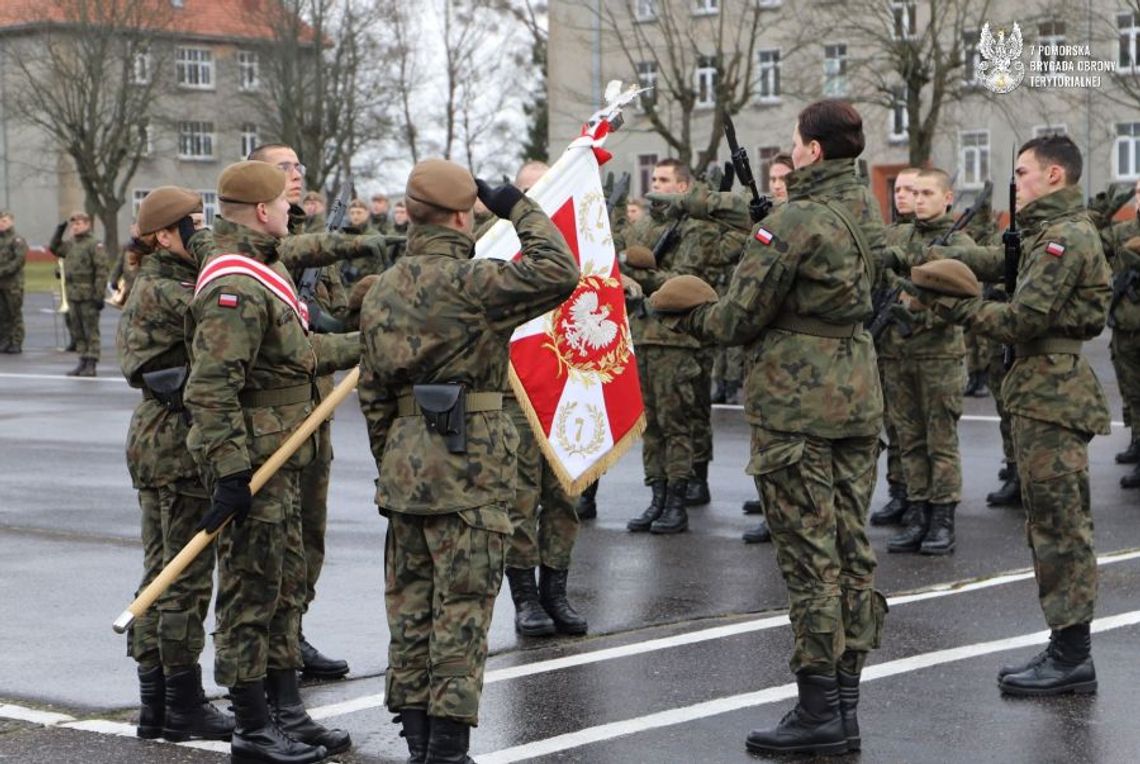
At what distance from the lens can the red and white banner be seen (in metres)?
8.21

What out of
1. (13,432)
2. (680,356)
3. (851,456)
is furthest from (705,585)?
(13,432)

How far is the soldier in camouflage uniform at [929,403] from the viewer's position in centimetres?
1080

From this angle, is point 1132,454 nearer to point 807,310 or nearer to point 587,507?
point 587,507

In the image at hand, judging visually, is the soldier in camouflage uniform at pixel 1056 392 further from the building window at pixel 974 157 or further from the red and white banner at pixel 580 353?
the building window at pixel 974 157

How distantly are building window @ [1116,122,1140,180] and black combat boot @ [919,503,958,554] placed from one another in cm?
4155

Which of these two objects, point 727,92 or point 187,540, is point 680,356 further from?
point 727,92

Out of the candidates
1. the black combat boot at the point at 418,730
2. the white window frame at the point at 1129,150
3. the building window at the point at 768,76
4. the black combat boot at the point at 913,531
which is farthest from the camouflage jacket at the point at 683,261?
the building window at the point at 768,76

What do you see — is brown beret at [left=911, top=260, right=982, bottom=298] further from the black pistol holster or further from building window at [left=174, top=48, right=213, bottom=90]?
building window at [left=174, top=48, right=213, bottom=90]

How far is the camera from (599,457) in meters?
8.49

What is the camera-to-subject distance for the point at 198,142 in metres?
75.3

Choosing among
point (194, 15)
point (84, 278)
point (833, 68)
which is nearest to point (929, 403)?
point (84, 278)

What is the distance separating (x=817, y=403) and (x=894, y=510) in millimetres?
5442

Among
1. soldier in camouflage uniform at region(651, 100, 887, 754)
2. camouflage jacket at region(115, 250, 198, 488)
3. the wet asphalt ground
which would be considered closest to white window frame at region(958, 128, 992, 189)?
the wet asphalt ground

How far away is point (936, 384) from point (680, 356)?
1.66m
